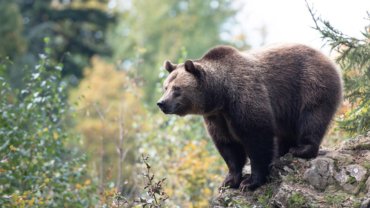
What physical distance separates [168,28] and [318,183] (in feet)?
110

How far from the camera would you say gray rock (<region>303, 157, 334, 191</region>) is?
836cm

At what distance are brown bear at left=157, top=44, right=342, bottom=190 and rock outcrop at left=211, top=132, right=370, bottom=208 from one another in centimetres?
16

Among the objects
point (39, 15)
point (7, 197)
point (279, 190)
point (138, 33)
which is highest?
point (39, 15)

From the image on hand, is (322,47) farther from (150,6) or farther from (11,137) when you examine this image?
(150,6)

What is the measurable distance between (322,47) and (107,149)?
61.7ft

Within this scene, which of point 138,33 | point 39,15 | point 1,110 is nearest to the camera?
point 1,110

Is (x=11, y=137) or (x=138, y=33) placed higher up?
(x=138, y=33)

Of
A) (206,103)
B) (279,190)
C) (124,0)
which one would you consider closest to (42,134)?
(206,103)

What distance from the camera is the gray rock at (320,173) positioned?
329 inches

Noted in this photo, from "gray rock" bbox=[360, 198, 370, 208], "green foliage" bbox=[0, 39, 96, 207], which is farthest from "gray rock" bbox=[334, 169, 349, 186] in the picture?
"green foliage" bbox=[0, 39, 96, 207]

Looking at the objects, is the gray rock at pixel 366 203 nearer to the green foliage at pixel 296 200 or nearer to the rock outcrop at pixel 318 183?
the rock outcrop at pixel 318 183

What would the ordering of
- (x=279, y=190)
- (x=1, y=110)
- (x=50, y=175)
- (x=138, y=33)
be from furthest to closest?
(x=138, y=33) → (x=50, y=175) → (x=1, y=110) → (x=279, y=190)

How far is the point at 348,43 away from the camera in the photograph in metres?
9.16

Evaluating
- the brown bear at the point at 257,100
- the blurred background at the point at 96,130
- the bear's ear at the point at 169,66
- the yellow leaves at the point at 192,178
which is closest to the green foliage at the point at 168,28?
the blurred background at the point at 96,130
